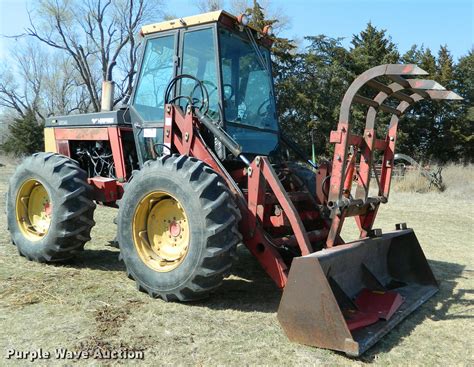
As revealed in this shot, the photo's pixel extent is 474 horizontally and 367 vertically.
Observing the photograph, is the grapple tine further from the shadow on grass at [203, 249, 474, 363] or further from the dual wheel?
the shadow on grass at [203, 249, 474, 363]

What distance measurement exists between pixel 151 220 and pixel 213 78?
5.17 ft

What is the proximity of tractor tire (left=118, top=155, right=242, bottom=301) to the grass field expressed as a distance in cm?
23

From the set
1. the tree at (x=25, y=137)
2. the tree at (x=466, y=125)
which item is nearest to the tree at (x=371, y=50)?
the tree at (x=466, y=125)

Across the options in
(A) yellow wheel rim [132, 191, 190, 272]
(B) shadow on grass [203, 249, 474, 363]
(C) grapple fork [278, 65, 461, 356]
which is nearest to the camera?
(C) grapple fork [278, 65, 461, 356]

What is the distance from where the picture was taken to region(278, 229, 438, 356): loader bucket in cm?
313

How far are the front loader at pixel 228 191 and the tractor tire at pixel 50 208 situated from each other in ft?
0.05

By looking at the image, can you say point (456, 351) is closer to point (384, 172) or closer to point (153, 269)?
point (384, 172)

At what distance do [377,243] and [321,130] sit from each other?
71.4 ft

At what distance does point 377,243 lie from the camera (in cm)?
439

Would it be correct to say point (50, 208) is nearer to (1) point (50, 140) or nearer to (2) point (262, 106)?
(1) point (50, 140)

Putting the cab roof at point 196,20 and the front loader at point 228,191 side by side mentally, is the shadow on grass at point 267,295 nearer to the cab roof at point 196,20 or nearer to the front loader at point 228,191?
the front loader at point 228,191

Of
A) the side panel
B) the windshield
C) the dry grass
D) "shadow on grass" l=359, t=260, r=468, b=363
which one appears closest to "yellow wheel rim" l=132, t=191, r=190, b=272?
the windshield

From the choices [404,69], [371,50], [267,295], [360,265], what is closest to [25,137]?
[371,50]

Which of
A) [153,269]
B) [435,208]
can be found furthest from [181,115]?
[435,208]
